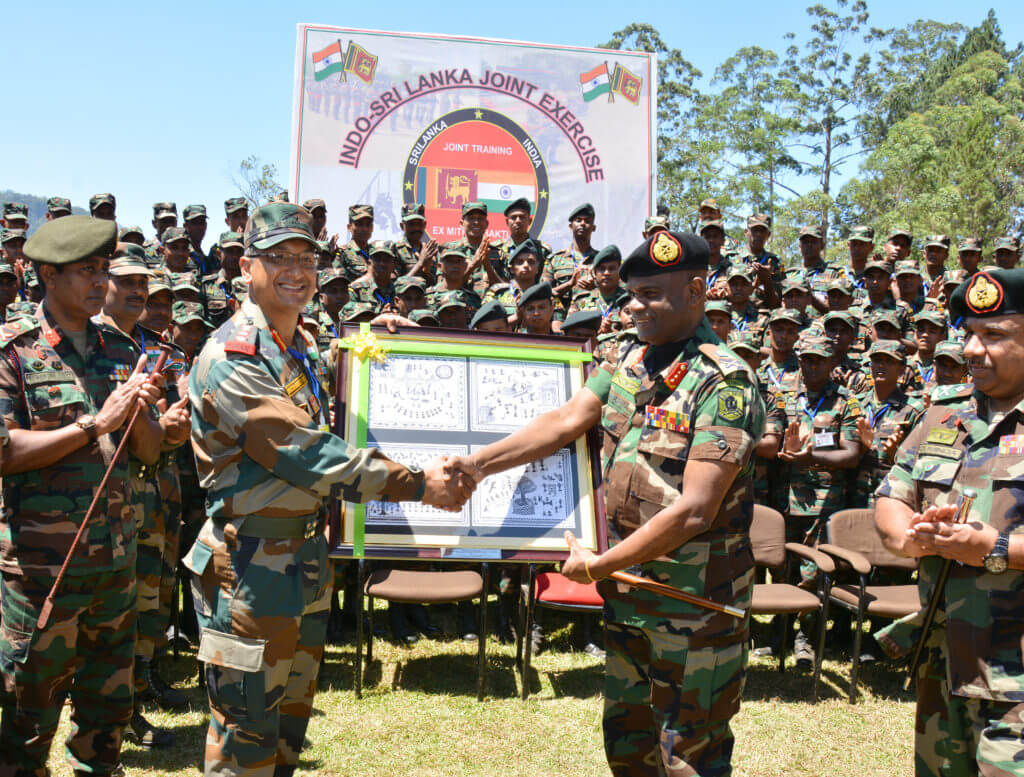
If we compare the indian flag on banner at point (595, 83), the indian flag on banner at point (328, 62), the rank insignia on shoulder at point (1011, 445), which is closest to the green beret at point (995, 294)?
the rank insignia on shoulder at point (1011, 445)

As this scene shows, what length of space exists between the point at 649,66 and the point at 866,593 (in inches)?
381

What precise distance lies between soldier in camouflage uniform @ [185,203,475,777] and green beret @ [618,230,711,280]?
4.38 ft

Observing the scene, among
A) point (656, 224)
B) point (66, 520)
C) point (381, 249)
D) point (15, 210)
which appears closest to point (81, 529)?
point (66, 520)

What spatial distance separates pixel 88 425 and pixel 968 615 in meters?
3.67

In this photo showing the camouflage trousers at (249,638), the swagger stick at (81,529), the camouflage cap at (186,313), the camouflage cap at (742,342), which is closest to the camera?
the camouflage trousers at (249,638)

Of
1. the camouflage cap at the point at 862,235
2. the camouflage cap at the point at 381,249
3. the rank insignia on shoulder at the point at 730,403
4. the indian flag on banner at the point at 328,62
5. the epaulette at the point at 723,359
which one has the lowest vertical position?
the rank insignia on shoulder at the point at 730,403

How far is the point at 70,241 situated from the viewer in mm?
3525

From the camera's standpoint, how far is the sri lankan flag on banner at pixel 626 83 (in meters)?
12.8

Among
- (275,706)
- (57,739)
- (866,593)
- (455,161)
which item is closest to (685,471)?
(275,706)

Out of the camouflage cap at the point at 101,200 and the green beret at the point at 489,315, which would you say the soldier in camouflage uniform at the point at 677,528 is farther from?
the camouflage cap at the point at 101,200

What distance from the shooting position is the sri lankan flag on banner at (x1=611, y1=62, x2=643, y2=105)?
42.0 ft

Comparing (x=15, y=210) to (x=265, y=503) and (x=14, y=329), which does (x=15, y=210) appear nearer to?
(x=14, y=329)

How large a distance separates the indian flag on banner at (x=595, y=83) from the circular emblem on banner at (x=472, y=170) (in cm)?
124

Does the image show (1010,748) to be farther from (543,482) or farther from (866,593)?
(866,593)
